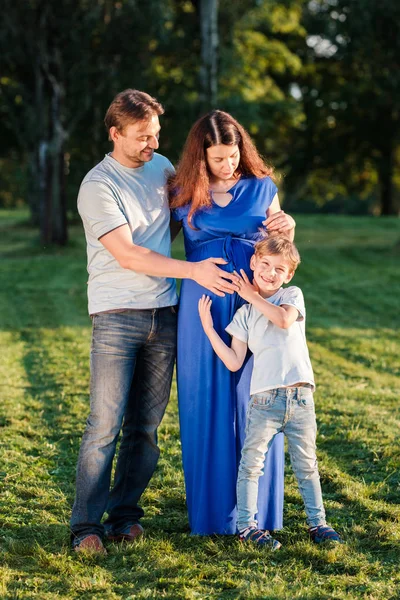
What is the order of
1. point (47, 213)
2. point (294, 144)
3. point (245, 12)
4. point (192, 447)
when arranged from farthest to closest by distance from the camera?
point (294, 144) < point (245, 12) < point (47, 213) < point (192, 447)

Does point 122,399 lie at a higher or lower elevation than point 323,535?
higher

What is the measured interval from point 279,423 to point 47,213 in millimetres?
16949

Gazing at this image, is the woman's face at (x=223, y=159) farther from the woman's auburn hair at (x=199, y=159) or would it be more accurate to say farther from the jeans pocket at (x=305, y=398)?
the jeans pocket at (x=305, y=398)

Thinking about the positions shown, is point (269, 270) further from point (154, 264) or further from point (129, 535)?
point (129, 535)

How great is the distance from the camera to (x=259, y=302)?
4074 millimetres

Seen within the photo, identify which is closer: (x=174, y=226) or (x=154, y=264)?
(x=154, y=264)

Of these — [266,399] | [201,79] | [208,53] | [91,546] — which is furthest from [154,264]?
[208,53]

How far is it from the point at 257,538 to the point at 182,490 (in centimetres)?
113

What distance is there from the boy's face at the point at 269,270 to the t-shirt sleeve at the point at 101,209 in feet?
2.22

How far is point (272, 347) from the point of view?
4.14m

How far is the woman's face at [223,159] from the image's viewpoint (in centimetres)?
412

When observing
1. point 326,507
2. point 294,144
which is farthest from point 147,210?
point 294,144

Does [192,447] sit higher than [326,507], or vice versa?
[192,447]

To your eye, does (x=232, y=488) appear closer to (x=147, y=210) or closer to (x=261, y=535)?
(x=261, y=535)
